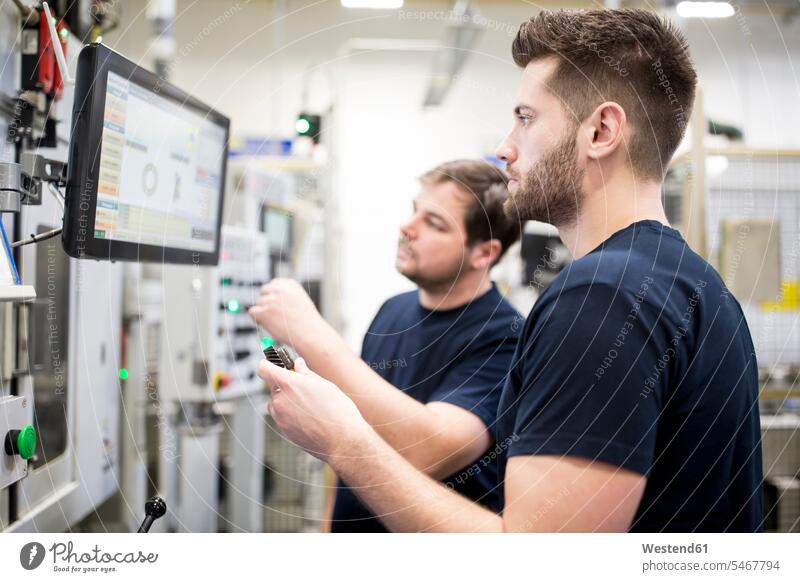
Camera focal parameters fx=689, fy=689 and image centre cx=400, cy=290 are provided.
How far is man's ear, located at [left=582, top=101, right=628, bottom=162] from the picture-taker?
102 cm

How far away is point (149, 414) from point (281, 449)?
759 mm

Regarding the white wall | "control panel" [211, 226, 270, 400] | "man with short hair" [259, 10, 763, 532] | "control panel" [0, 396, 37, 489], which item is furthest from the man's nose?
the white wall

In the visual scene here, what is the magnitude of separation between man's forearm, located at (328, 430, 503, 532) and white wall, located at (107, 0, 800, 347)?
4.54m

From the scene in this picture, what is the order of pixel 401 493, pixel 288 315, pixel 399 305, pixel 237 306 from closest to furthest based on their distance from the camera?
pixel 401 493 → pixel 288 315 → pixel 399 305 → pixel 237 306

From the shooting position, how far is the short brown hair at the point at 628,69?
1.03m

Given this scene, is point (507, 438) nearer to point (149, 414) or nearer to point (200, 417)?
point (200, 417)

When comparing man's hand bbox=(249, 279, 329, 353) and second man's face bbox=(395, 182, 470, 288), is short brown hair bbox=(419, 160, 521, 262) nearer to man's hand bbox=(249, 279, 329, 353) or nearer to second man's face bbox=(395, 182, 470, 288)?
second man's face bbox=(395, 182, 470, 288)

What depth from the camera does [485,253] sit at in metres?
1.61

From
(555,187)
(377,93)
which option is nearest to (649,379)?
(555,187)

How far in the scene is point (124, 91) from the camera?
1.09 meters

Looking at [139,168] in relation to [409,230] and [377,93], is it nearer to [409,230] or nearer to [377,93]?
[409,230]

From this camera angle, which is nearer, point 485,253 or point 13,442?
point 13,442

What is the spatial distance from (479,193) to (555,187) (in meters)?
0.55
